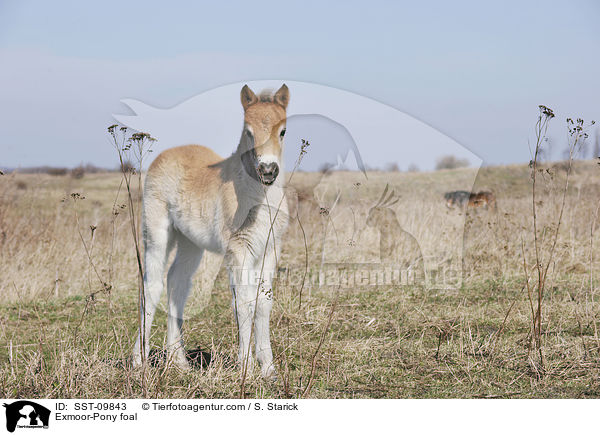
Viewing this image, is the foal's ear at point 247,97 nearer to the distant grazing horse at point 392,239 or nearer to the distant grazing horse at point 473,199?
the distant grazing horse at point 392,239

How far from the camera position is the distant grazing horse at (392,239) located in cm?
830

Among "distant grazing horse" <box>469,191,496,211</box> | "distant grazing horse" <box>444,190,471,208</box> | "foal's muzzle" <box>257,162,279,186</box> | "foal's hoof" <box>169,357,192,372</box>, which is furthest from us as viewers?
Answer: "distant grazing horse" <box>444,190,471,208</box>

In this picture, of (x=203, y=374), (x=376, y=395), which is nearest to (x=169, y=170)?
(x=203, y=374)

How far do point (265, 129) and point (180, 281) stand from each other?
85.1 inches

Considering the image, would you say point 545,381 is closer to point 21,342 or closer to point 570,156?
point 570,156

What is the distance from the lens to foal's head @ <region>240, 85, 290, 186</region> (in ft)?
13.6

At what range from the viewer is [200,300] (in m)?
7.30

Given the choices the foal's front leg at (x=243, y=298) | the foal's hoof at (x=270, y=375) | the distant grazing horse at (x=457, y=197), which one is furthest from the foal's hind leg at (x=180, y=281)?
the distant grazing horse at (x=457, y=197)

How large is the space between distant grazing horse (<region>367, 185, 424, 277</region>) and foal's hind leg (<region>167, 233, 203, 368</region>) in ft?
10.8

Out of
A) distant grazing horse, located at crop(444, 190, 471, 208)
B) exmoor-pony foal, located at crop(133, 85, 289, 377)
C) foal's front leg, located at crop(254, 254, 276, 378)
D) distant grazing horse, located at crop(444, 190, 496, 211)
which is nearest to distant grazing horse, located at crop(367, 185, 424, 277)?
distant grazing horse, located at crop(444, 190, 496, 211)

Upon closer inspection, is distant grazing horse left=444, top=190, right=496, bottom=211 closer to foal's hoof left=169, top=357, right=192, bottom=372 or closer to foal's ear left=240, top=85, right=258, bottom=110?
foal's ear left=240, top=85, right=258, bottom=110

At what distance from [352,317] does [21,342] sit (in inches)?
144

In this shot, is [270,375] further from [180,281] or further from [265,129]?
[265,129]

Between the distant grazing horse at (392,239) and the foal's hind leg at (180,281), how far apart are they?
3.29 meters
